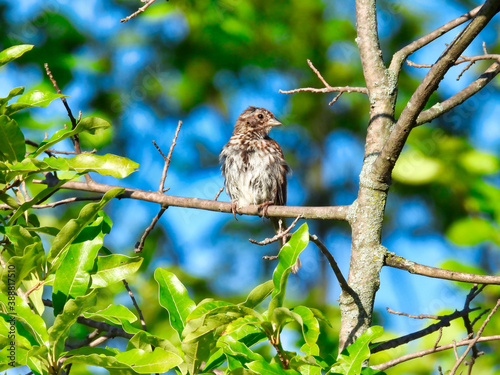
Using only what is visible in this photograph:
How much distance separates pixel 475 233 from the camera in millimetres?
3436

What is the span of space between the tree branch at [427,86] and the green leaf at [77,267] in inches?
46.3

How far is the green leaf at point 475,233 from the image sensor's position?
11.2 ft

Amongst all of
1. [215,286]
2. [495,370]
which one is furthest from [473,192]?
[215,286]

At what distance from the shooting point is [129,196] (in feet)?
10.3

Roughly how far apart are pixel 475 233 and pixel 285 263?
2.18 m

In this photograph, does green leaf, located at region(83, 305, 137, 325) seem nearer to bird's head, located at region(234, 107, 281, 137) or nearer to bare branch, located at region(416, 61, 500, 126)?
bare branch, located at region(416, 61, 500, 126)

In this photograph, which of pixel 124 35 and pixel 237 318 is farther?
pixel 124 35

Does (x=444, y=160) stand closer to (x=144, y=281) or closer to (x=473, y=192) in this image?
(x=473, y=192)

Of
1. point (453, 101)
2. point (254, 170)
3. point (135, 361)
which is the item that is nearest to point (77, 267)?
point (135, 361)

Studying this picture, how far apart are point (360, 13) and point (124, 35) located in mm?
6840

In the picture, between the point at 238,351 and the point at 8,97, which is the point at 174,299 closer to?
the point at 238,351

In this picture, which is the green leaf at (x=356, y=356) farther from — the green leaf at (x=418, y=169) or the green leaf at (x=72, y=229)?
the green leaf at (x=418, y=169)

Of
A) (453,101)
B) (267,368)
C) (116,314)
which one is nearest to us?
(267,368)

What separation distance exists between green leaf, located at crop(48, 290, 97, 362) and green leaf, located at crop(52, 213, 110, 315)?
20cm
